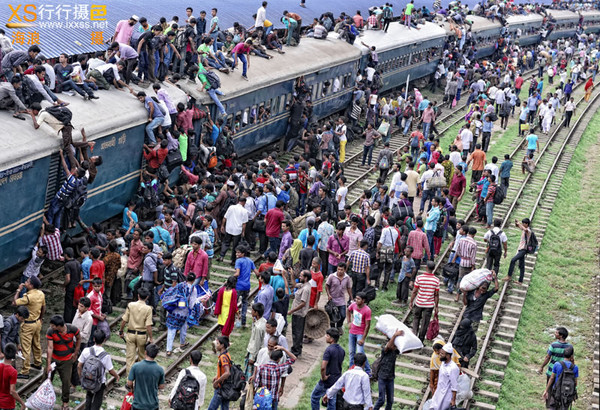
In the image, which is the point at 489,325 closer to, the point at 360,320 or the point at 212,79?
the point at 360,320

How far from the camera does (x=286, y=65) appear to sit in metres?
25.1

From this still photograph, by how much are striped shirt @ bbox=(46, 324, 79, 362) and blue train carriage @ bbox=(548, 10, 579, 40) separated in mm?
58153

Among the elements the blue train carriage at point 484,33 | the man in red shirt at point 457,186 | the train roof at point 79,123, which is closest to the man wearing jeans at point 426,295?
the train roof at point 79,123

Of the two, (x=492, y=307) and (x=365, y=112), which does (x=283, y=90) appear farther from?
(x=492, y=307)

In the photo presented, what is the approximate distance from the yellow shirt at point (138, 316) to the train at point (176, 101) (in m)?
2.56

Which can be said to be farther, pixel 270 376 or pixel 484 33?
pixel 484 33

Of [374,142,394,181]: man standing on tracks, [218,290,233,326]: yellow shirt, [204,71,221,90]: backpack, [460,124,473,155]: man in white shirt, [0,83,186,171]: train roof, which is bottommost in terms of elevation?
[460,124,473,155]: man in white shirt

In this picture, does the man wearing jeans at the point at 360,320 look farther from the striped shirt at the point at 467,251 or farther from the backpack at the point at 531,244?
the backpack at the point at 531,244

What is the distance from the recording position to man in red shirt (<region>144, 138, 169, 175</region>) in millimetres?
17359

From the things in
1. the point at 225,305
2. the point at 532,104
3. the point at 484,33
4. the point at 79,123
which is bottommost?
the point at 484,33

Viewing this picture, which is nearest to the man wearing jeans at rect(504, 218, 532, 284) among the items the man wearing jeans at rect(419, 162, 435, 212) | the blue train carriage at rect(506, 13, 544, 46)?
the man wearing jeans at rect(419, 162, 435, 212)

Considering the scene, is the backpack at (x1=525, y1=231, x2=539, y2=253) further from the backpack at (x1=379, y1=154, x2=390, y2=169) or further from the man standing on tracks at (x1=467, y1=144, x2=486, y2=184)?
the backpack at (x1=379, y1=154, x2=390, y2=169)

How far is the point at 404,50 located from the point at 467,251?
831 inches

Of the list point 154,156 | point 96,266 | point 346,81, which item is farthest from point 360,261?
point 346,81
